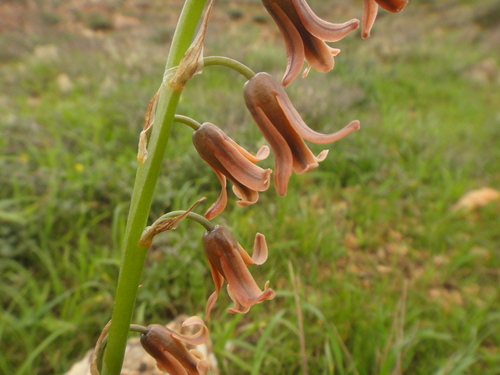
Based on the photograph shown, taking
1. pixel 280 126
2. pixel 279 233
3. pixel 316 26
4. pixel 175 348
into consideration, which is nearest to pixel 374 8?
pixel 316 26

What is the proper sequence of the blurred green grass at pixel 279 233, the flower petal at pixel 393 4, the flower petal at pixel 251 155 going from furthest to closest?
the blurred green grass at pixel 279 233 < the flower petal at pixel 251 155 < the flower petal at pixel 393 4

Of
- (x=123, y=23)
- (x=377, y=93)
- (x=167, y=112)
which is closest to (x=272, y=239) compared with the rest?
(x=167, y=112)

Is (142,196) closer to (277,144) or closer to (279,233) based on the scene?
(277,144)

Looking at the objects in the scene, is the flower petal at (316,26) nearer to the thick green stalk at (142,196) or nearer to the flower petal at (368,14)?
the flower petal at (368,14)

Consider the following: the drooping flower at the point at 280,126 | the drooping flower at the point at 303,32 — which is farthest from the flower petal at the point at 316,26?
the drooping flower at the point at 280,126

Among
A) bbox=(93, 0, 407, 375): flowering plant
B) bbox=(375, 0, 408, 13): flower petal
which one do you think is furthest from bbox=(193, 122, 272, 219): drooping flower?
bbox=(375, 0, 408, 13): flower petal

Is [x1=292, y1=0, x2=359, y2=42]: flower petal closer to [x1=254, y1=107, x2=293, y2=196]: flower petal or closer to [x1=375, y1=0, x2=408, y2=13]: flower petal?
[x1=375, y1=0, x2=408, y2=13]: flower petal
